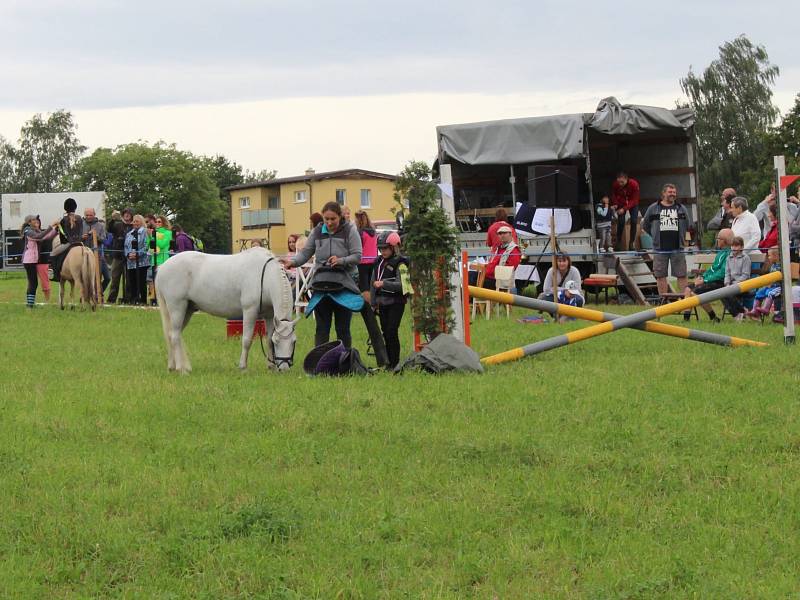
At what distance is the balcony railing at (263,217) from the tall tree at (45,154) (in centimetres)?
1767

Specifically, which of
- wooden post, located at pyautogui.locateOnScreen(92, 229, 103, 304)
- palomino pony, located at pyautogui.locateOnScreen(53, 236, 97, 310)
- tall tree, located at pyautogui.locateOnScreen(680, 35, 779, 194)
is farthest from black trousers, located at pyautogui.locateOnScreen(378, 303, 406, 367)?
tall tree, located at pyautogui.locateOnScreen(680, 35, 779, 194)

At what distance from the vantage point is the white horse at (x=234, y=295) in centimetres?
1234

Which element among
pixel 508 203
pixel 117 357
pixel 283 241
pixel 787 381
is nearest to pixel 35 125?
pixel 283 241

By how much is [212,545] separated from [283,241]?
86.8 metres

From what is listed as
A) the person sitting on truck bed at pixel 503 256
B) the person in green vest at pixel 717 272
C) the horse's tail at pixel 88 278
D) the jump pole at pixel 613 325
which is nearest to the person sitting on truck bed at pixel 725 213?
the person in green vest at pixel 717 272

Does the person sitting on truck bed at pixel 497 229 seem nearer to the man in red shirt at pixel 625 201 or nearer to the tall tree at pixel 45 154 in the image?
the man in red shirt at pixel 625 201

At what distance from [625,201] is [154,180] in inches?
3255

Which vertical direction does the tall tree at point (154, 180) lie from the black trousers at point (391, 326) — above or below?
above

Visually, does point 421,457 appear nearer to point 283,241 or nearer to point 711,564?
point 711,564

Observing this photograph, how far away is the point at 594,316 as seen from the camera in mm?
13398

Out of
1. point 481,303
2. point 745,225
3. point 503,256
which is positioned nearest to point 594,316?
point 503,256

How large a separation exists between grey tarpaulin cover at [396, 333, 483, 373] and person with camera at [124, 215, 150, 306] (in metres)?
12.7

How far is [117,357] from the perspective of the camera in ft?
48.5

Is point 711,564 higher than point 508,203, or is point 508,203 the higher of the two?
point 508,203
